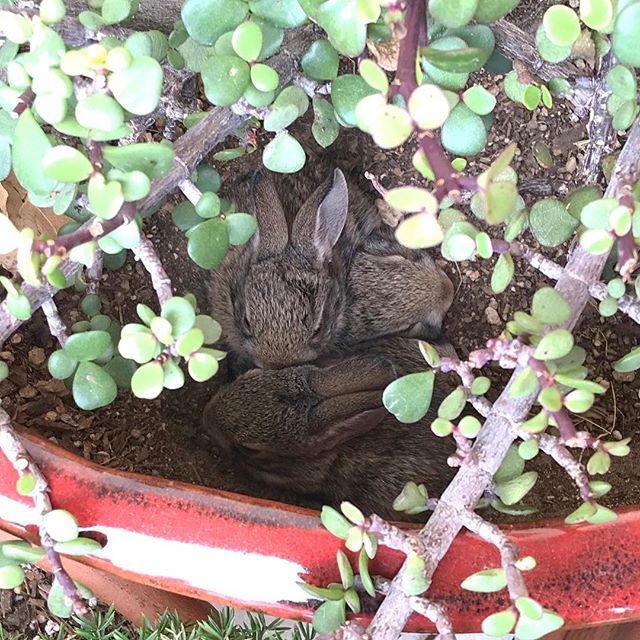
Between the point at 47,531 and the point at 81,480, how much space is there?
0.34 feet

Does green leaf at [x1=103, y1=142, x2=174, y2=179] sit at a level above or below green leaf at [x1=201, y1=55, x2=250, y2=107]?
below

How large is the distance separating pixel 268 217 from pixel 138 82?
4.02ft

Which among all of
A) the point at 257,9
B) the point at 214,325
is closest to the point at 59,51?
the point at 257,9

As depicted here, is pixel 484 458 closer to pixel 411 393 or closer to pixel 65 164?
pixel 411 393

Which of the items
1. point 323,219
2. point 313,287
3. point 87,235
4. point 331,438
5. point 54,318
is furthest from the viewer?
point 313,287

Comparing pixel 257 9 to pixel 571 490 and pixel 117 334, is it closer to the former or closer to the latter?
pixel 117 334

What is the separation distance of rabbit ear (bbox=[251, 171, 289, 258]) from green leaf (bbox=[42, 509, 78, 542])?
3.77 feet

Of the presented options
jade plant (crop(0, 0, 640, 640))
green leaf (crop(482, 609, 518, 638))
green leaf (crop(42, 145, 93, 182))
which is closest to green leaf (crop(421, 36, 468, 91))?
jade plant (crop(0, 0, 640, 640))

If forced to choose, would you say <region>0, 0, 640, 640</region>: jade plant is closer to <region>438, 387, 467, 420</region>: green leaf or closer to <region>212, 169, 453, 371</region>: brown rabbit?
<region>438, 387, 467, 420</region>: green leaf

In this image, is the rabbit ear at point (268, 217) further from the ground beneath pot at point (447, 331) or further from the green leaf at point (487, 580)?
the green leaf at point (487, 580)

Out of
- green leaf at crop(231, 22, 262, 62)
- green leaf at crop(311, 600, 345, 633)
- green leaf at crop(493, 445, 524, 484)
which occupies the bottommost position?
green leaf at crop(311, 600, 345, 633)

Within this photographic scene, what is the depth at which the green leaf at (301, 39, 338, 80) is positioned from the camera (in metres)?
1.11

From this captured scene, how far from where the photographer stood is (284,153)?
3.50 ft

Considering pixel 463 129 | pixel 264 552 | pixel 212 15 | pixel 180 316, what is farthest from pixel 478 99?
pixel 264 552
